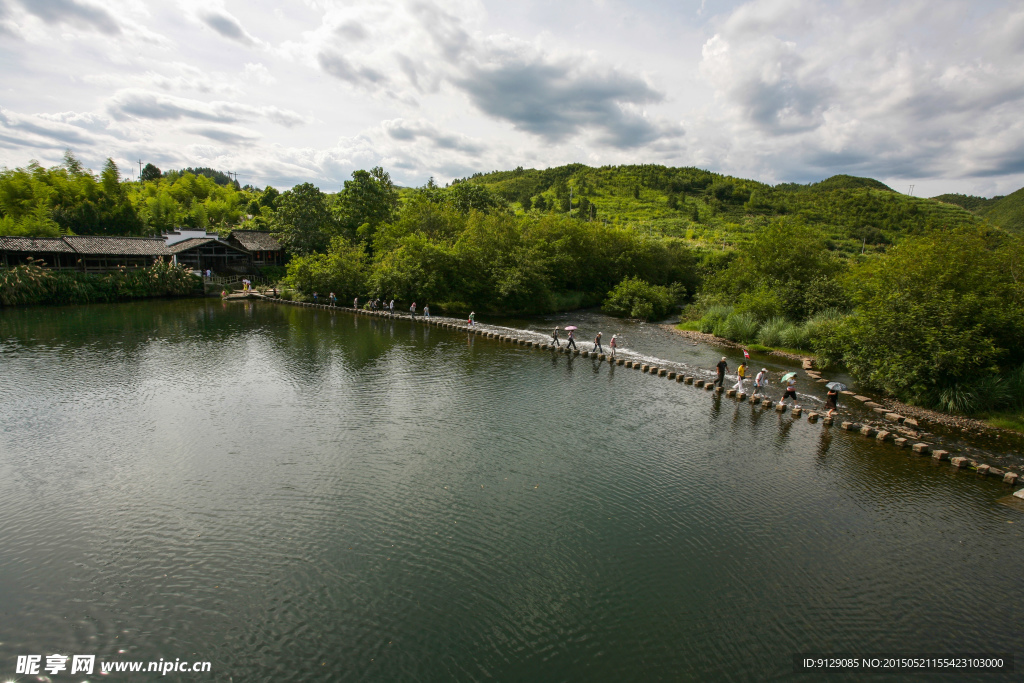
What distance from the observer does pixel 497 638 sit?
9367mm

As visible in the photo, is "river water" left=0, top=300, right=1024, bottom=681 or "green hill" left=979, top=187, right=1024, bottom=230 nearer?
"river water" left=0, top=300, right=1024, bottom=681

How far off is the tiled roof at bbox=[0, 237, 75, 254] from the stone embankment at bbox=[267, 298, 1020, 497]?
43581 millimetres

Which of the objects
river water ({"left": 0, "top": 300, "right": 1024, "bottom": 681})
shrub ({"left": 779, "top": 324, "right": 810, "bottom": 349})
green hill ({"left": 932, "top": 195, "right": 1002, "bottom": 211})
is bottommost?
river water ({"left": 0, "top": 300, "right": 1024, "bottom": 681})

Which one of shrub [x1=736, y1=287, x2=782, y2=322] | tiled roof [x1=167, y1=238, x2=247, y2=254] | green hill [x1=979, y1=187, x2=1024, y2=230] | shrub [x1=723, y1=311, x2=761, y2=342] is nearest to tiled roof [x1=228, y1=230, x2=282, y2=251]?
tiled roof [x1=167, y1=238, x2=247, y2=254]

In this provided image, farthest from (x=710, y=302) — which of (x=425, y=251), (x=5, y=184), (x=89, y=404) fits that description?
(x=5, y=184)

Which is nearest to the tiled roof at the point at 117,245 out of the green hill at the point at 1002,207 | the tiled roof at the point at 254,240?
the tiled roof at the point at 254,240

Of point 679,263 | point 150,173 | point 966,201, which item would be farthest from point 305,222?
point 966,201

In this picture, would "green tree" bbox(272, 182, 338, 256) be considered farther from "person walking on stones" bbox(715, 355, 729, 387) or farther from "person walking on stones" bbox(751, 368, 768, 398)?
"person walking on stones" bbox(751, 368, 768, 398)

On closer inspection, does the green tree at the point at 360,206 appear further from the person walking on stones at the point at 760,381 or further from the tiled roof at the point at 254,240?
the person walking on stones at the point at 760,381

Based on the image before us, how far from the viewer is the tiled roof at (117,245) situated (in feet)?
163

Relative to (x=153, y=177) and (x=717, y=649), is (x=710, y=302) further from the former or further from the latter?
(x=153, y=177)

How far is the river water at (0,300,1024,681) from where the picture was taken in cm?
924

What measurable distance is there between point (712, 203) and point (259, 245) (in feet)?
357

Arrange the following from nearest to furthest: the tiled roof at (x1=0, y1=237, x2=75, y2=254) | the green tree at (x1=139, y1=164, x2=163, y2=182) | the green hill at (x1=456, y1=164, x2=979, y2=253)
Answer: the tiled roof at (x1=0, y1=237, x2=75, y2=254) < the green hill at (x1=456, y1=164, x2=979, y2=253) < the green tree at (x1=139, y1=164, x2=163, y2=182)
